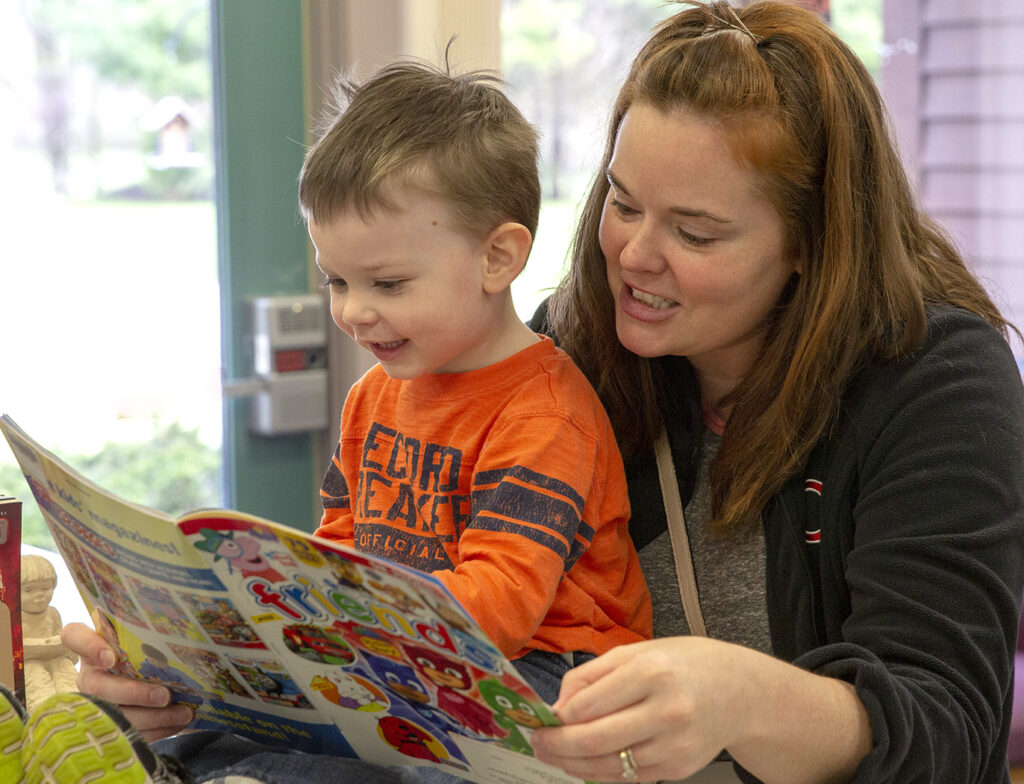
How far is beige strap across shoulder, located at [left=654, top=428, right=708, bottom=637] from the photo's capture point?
1.33 m

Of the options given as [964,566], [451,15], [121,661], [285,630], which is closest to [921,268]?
[964,566]

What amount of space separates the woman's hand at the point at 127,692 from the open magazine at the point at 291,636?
14 mm

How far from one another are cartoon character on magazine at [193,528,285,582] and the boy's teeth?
1.85 ft

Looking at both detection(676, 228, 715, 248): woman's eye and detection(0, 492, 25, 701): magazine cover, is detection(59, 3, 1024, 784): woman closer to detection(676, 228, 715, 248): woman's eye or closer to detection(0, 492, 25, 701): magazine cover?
detection(676, 228, 715, 248): woman's eye

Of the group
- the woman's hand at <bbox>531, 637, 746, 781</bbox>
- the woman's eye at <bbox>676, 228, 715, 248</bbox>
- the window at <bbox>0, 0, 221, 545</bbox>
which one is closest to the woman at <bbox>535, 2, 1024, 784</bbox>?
the woman's eye at <bbox>676, 228, 715, 248</bbox>

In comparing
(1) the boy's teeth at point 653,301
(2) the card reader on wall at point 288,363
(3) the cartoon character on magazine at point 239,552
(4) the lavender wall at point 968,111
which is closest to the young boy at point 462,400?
(1) the boy's teeth at point 653,301

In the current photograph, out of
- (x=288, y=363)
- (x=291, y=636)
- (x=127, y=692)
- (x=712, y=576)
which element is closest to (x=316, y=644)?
(x=291, y=636)

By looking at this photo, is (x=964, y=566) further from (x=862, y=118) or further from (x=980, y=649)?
(x=862, y=118)

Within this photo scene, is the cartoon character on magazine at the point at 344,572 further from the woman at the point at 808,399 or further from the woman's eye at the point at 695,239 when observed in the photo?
the woman's eye at the point at 695,239

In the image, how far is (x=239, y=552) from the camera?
89 centimetres

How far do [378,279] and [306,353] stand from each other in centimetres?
149

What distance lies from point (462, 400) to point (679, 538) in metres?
0.32

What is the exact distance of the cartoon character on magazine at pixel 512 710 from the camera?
0.81 metres

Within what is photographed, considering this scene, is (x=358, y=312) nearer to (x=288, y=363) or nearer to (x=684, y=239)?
(x=684, y=239)
